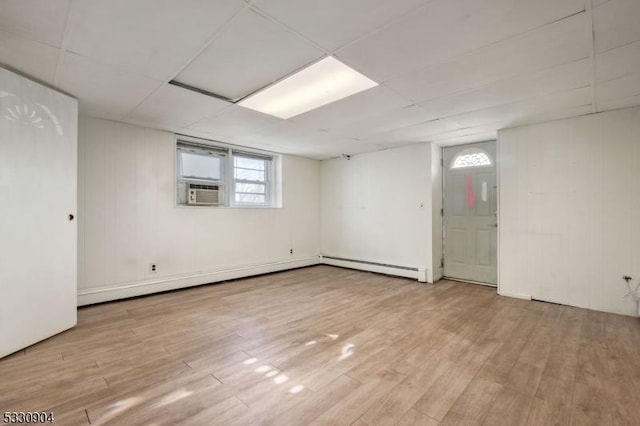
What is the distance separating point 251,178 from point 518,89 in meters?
4.41

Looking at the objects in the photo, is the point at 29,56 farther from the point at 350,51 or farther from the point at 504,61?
the point at 504,61

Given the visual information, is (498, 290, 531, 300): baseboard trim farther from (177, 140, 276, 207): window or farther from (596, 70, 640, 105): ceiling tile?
(177, 140, 276, 207): window

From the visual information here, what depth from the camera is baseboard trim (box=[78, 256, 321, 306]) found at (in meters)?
3.71

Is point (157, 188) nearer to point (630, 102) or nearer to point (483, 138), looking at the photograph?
point (483, 138)

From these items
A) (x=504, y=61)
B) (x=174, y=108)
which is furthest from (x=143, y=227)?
(x=504, y=61)

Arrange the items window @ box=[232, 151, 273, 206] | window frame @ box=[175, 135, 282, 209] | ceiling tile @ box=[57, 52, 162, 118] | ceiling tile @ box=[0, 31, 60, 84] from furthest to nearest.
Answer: window @ box=[232, 151, 273, 206], window frame @ box=[175, 135, 282, 209], ceiling tile @ box=[57, 52, 162, 118], ceiling tile @ box=[0, 31, 60, 84]

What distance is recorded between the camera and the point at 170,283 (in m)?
4.39

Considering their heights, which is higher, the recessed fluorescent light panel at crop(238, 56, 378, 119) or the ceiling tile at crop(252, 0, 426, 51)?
the recessed fluorescent light panel at crop(238, 56, 378, 119)

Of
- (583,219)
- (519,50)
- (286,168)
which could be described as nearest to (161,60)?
(519,50)

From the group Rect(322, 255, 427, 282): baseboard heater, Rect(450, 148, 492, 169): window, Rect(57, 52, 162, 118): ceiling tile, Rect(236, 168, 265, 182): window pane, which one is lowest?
Rect(322, 255, 427, 282): baseboard heater

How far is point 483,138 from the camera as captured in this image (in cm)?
461

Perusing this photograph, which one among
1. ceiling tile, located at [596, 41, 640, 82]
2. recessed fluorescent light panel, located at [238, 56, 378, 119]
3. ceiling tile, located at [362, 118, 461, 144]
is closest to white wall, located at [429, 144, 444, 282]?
ceiling tile, located at [362, 118, 461, 144]

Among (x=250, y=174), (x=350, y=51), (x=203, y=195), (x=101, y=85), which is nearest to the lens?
(x=350, y=51)

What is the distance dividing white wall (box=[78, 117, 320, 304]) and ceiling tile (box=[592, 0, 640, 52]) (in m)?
4.87
